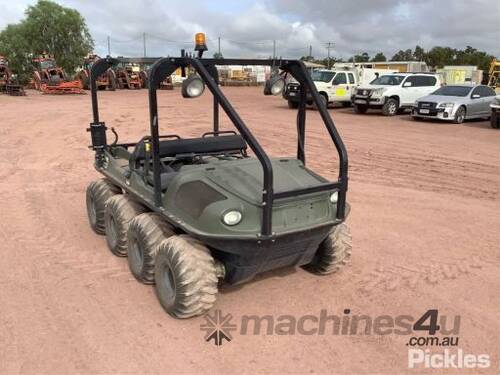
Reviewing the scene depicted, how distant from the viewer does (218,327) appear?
3.74 meters

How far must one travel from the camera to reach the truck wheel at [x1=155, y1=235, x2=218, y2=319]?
11.9 feet

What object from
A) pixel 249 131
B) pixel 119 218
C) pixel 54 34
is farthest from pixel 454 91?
pixel 54 34

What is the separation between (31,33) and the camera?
150 ft

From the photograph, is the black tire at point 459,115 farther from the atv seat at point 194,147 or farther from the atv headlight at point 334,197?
the atv headlight at point 334,197

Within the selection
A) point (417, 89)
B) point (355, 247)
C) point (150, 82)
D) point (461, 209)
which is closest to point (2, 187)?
point (150, 82)

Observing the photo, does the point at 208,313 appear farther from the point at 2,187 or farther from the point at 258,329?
the point at 2,187

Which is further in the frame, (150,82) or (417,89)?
(417,89)

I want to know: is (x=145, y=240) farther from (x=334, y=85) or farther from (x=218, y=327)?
(x=334, y=85)

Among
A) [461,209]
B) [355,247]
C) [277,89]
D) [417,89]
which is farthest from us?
[417,89]

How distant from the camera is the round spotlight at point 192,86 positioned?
357cm

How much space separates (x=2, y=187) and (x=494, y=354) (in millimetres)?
7476

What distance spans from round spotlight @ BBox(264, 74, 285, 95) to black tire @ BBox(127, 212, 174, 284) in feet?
5.02

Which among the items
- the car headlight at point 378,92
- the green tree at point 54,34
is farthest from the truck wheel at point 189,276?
the green tree at point 54,34

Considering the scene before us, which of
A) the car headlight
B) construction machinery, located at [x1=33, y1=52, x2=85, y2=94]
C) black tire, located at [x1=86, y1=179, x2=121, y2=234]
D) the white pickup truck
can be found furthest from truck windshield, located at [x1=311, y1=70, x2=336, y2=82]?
black tire, located at [x1=86, y1=179, x2=121, y2=234]
